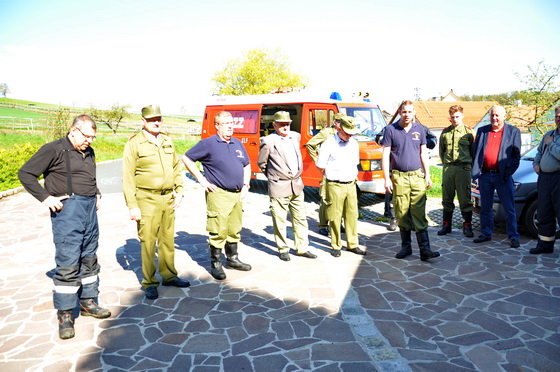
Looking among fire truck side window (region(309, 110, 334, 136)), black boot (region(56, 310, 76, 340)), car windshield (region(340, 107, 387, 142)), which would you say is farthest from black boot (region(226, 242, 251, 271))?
Answer: car windshield (region(340, 107, 387, 142))

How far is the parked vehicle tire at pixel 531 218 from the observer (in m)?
6.45

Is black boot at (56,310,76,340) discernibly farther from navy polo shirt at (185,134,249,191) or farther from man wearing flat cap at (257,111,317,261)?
man wearing flat cap at (257,111,317,261)

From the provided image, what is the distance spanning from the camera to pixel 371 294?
462 centimetres

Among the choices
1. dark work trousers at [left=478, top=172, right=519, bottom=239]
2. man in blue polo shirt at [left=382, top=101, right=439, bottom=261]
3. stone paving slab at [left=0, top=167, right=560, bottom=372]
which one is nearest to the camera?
stone paving slab at [left=0, top=167, right=560, bottom=372]

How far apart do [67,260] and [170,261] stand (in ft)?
4.07

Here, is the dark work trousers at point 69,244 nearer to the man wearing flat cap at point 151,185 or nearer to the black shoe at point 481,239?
the man wearing flat cap at point 151,185

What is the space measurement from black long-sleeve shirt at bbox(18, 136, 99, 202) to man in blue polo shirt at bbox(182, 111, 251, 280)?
1250mm

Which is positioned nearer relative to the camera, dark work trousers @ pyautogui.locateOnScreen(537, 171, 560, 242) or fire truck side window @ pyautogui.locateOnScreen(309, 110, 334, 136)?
dark work trousers @ pyautogui.locateOnScreen(537, 171, 560, 242)

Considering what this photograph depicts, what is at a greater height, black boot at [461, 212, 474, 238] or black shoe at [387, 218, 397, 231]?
black boot at [461, 212, 474, 238]

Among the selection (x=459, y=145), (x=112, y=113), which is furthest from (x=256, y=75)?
(x=459, y=145)

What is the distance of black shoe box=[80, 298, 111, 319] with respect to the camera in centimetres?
408

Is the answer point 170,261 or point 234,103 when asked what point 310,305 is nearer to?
point 170,261

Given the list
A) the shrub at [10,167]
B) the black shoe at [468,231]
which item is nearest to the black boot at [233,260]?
the black shoe at [468,231]

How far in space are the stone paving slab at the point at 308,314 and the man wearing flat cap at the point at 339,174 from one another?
61 centimetres
